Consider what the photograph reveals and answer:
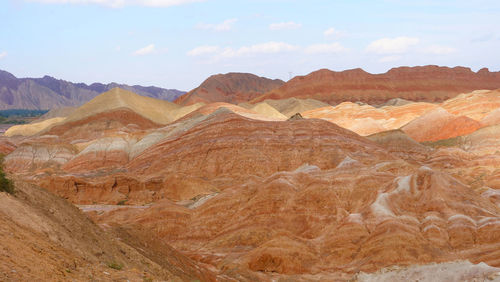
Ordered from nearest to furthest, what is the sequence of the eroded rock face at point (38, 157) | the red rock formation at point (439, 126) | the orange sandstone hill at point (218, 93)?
the eroded rock face at point (38, 157) → the red rock formation at point (439, 126) → the orange sandstone hill at point (218, 93)

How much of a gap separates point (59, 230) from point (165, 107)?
113271 mm

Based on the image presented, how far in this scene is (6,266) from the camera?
32.0 feet

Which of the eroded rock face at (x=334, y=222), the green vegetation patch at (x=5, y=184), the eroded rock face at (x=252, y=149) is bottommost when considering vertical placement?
the eroded rock face at (x=334, y=222)

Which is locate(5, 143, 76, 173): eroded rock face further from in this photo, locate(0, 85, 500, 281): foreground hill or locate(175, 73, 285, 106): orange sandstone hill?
locate(175, 73, 285, 106): orange sandstone hill

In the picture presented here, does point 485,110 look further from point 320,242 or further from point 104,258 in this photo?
point 104,258

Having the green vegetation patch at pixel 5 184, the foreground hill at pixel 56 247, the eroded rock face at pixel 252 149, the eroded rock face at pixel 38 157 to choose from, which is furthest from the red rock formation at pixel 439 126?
the green vegetation patch at pixel 5 184

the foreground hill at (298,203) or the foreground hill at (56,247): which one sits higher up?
→ the foreground hill at (56,247)

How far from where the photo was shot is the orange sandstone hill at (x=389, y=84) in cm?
15475

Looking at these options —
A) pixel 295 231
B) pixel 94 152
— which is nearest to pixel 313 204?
pixel 295 231

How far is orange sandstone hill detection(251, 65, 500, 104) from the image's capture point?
508ft

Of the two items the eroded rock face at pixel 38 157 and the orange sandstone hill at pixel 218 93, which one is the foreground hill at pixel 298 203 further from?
the orange sandstone hill at pixel 218 93

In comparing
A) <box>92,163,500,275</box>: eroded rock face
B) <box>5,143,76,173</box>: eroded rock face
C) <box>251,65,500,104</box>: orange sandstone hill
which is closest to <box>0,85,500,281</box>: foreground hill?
<box>92,163,500,275</box>: eroded rock face

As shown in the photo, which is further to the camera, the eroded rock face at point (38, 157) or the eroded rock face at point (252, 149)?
the eroded rock face at point (38, 157)

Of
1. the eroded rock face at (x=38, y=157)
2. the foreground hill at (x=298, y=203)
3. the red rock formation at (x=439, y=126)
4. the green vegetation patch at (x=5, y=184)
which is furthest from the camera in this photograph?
the red rock formation at (x=439, y=126)
